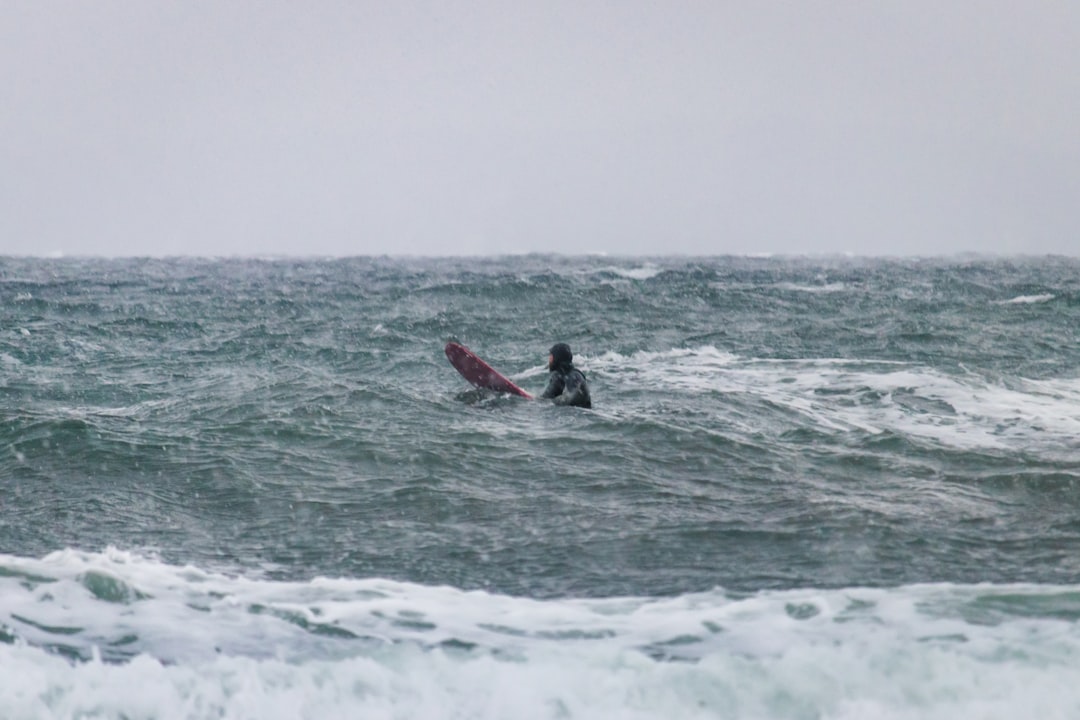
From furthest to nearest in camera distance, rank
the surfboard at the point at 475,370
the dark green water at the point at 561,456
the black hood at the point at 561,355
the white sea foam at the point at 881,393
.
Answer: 1. the surfboard at the point at 475,370
2. the black hood at the point at 561,355
3. the white sea foam at the point at 881,393
4. the dark green water at the point at 561,456

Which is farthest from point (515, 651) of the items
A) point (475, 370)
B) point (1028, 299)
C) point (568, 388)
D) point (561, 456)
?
point (1028, 299)

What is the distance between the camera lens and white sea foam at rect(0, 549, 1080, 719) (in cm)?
447

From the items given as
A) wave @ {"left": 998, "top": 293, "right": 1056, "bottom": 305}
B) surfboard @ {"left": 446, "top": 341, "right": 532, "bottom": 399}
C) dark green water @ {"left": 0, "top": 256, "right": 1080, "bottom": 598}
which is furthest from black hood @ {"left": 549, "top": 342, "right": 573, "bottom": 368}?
wave @ {"left": 998, "top": 293, "right": 1056, "bottom": 305}

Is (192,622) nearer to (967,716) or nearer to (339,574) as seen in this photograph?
(339,574)

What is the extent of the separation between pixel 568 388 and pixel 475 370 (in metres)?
1.82

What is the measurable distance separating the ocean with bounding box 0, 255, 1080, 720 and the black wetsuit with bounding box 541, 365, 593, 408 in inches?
9.7

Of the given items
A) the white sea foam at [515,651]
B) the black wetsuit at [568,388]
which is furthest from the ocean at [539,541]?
the black wetsuit at [568,388]

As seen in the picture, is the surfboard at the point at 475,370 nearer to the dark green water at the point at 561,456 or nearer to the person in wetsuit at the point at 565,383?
the dark green water at the point at 561,456

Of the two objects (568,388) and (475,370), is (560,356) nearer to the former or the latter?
(568,388)

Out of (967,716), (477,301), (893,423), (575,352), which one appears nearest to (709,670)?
(967,716)

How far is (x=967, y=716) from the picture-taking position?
14.1 feet

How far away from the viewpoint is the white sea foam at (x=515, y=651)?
4.47m

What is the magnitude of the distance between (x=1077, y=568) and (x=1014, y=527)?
0.95 metres

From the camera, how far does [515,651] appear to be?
16.5 feet
